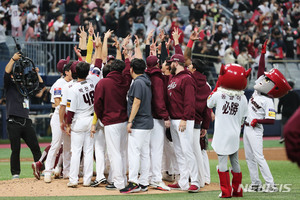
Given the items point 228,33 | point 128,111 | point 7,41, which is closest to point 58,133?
point 128,111

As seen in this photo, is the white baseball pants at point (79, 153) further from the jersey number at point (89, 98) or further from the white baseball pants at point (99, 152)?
the jersey number at point (89, 98)

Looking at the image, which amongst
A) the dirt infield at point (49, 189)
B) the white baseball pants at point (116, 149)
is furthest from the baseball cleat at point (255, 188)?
the white baseball pants at point (116, 149)

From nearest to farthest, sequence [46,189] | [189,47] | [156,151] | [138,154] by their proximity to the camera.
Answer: [138,154], [46,189], [156,151], [189,47]

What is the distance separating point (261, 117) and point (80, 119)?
3.06m

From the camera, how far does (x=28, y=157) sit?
1476 centimetres

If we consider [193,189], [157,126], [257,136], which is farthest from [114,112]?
[257,136]

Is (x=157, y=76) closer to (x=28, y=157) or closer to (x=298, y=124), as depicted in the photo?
(x=298, y=124)

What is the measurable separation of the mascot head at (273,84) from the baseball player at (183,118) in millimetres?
1141

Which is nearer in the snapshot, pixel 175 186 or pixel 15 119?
pixel 175 186

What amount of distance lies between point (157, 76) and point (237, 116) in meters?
1.68

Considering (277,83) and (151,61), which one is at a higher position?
(151,61)

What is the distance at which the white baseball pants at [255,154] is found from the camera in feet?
26.6

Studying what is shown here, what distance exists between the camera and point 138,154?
26.6 feet

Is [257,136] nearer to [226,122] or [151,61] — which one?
[226,122]
